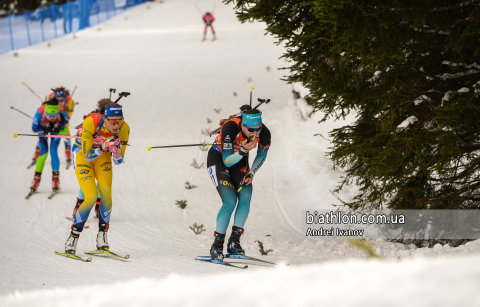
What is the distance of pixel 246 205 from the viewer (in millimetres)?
6062

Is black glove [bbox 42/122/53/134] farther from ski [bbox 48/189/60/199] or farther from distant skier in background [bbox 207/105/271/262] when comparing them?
distant skier in background [bbox 207/105/271/262]

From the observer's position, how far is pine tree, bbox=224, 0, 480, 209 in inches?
202

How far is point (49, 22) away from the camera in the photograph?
97.0ft

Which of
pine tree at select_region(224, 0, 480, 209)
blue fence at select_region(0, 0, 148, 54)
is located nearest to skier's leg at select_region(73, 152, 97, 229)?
pine tree at select_region(224, 0, 480, 209)

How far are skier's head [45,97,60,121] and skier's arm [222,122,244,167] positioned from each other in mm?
5572

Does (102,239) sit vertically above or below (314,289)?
below

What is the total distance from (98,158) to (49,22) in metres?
26.8

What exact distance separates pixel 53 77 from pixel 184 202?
48.6 feet

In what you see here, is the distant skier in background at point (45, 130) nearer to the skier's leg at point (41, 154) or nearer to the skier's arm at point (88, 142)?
the skier's leg at point (41, 154)

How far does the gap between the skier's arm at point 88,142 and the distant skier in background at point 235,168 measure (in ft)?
5.46

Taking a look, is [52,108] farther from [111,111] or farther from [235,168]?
[235,168]

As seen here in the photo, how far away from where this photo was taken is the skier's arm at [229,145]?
5840 mm

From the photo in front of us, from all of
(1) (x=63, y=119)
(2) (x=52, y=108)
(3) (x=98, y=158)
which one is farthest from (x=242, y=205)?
(1) (x=63, y=119)

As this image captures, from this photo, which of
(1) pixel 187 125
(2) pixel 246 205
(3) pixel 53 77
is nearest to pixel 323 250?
(2) pixel 246 205
